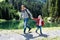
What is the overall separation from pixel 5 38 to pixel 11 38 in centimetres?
31

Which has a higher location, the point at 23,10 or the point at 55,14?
the point at 23,10

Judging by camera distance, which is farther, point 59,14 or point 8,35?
point 59,14

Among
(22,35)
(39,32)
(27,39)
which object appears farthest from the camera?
(39,32)

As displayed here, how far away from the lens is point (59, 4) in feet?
127

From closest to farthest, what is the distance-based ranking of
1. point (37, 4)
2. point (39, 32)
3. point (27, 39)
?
point (27, 39) < point (39, 32) < point (37, 4)

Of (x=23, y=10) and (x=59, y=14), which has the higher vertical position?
(x=23, y=10)

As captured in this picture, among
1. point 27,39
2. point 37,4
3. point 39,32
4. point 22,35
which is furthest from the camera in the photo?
point 37,4

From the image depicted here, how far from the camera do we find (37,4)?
84500 millimetres

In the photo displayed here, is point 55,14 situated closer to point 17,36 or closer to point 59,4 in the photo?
point 59,4

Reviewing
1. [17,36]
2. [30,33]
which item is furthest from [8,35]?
[30,33]

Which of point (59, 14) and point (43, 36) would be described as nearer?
point (43, 36)

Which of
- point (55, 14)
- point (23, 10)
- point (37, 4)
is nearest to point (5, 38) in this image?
point (23, 10)

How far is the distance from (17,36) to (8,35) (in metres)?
0.57

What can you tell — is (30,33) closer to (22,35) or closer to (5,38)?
(22,35)
